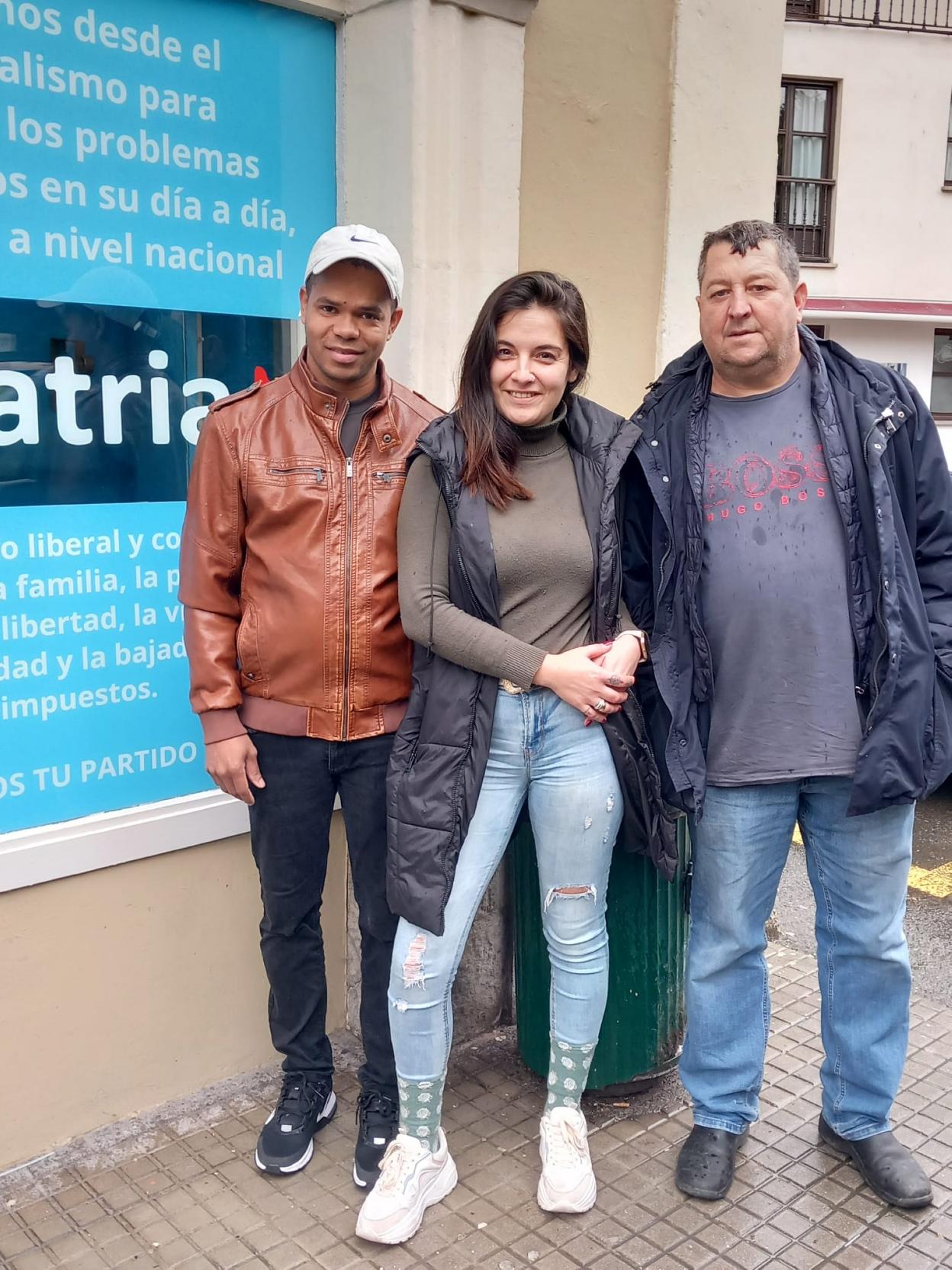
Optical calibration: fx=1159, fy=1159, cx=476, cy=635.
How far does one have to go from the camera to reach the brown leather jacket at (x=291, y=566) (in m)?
2.57

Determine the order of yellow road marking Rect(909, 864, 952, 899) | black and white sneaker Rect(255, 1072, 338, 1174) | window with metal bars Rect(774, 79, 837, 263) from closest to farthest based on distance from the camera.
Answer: black and white sneaker Rect(255, 1072, 338, 1174) < yellow road marking Rect(909, 864, 952, 899) < window with metal bars Rect(774, 79, 837, 263)

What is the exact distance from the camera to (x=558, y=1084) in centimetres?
278

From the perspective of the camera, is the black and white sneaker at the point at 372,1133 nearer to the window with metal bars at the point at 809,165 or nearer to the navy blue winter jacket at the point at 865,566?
the navy blue winter jacket at the point at 865,566


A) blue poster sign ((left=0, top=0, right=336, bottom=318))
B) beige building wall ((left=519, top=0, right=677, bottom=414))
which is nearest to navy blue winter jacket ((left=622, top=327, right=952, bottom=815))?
beige building wall ((left=519, top=0, right=677, bottom=414))

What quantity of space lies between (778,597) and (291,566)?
1.08 metres

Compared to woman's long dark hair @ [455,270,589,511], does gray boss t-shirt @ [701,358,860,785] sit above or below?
below

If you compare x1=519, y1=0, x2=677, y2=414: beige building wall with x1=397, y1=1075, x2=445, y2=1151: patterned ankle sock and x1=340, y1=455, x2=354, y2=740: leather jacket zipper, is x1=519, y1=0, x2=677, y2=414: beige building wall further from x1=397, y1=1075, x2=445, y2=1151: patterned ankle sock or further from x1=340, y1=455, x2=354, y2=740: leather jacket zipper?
x1=397, y1=1075, x2=445, y2=1151: patterned ankle sock

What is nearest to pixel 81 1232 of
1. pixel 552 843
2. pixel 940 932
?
pixel 552 843

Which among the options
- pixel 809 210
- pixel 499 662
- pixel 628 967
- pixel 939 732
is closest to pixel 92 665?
pixel 499 662

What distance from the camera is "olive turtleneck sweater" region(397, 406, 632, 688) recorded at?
2455mm

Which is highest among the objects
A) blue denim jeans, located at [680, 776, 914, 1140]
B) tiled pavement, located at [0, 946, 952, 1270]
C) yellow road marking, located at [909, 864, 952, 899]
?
blue denim jeans, located at [680, 776, 914, 1140]

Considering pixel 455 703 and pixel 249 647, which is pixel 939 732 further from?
pixel 249 647

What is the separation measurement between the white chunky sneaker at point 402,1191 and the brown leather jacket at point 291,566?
0.97 meters

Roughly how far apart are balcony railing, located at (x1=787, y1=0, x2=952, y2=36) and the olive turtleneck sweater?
69.5ft
